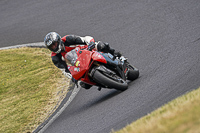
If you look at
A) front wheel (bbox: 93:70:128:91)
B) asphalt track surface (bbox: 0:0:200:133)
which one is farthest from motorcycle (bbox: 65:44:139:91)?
asphalt track surface (bbox: 0:0:200:133)

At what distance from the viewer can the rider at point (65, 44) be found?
777 centimetres

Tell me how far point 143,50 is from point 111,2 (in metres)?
4.75

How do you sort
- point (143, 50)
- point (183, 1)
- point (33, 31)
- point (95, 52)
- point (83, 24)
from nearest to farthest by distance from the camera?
point (95, 52) < point (143, 50) < point (183, 1) < point (83, 24) < point (33, 31)

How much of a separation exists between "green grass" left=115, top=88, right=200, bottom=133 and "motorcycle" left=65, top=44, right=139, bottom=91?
2501 mm

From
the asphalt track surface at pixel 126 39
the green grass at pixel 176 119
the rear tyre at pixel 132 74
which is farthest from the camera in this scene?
the rear tyre at pixel 132 74

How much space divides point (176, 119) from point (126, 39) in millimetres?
7493

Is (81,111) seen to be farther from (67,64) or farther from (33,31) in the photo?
(33,31)

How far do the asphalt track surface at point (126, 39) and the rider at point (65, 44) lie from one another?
101cm

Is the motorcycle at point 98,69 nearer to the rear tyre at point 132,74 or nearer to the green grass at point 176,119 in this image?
the rear tyre at point 132,74

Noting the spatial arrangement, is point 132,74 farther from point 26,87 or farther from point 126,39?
point 26,87

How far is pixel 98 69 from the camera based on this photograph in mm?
7359

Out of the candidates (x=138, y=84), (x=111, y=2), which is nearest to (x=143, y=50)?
(x=138, y=84)

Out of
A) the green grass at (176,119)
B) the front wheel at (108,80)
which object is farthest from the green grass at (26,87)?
the green grass at (176,119)

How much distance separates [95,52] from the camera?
25.2ft
